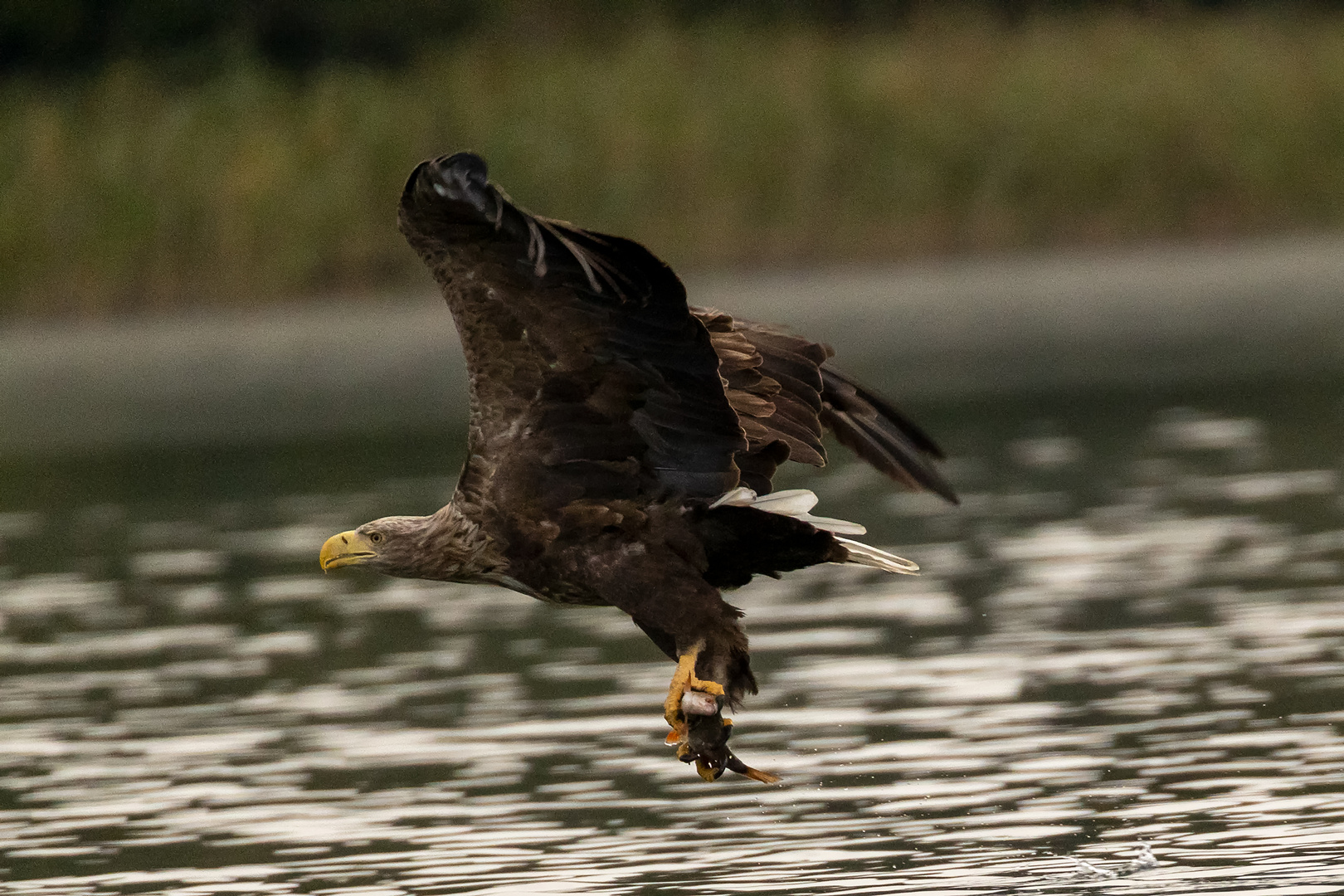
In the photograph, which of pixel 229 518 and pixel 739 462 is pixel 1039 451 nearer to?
pixel 229 518

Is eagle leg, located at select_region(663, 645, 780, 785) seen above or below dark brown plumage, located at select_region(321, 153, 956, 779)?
below

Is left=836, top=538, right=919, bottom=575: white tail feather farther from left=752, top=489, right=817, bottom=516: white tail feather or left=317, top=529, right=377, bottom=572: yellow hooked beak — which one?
left=317, top=529, right=377, bottom=572: yellow hooked beak

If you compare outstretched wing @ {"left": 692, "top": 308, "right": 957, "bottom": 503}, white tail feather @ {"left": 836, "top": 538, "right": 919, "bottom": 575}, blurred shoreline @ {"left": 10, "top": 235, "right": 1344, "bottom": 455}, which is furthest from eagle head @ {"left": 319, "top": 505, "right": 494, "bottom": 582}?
blurred shoreline @ {"left": 10, "top": 235, "right": 1344, "bottom": 455}

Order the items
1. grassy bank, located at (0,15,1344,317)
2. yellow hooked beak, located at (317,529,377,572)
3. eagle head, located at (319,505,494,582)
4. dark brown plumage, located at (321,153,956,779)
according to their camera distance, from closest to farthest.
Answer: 1. dark brown plumage, located at (321,153,956,779)
2. eagle head, located at (319,505,494,582)
3. yellow hooked beak, located at (317,529,377,572)
4. grassy bank, located at (0,15,1344,317)

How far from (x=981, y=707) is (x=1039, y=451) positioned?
20.4 ft

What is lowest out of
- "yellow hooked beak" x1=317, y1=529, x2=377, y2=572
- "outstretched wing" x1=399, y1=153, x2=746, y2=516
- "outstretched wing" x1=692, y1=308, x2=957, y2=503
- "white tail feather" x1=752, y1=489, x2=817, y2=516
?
"white tail feather" x1=752, y1=489, x2=817, y2=516

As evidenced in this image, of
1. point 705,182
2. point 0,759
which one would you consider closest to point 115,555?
point 0,759

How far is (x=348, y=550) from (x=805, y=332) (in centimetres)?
1293

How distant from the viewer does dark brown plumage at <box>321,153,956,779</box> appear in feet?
21.2

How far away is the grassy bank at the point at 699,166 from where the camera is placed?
70.1 ft

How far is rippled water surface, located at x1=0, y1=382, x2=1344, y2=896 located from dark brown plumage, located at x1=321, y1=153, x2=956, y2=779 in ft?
2.06

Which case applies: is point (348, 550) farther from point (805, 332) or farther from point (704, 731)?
point (805, 332)

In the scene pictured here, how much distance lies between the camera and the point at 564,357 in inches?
262

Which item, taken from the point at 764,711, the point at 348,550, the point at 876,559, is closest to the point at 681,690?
the point at 876,559
